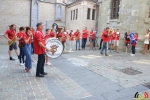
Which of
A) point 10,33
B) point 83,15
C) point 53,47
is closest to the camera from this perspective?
point 53,47

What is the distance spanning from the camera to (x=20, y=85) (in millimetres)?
4969

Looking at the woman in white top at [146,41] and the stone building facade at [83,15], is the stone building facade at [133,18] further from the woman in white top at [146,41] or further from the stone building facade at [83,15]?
the stone building facade at [83,15]

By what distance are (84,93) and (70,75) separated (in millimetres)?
1806

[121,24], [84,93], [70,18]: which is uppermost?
[70,18]

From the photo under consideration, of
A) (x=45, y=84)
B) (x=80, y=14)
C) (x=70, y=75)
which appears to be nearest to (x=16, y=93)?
(x=45, y=84)

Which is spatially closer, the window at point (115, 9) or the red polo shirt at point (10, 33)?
the red polo shirt at point (10, 33)

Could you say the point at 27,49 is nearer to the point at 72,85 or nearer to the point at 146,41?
the point at 72,85

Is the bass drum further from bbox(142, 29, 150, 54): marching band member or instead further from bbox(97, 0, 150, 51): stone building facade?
bbox(97, 0, 150, 51): stone building facade

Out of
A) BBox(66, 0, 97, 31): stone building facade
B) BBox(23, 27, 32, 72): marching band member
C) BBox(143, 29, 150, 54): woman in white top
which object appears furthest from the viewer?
BBox(66, 0, 97, 31): stone building facade

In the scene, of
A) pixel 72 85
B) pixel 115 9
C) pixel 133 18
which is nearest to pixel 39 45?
pixel 72 85

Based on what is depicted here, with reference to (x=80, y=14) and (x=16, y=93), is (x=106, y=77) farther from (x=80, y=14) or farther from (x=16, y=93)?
(x=80, y=14)

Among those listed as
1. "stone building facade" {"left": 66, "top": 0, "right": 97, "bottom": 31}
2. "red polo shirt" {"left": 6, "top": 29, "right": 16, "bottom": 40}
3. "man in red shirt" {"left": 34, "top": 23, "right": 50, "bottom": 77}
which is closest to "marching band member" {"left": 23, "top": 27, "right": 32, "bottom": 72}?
"man in red shirt" {"left": 34, "top": 23, "right": 50, "bottom": 77}

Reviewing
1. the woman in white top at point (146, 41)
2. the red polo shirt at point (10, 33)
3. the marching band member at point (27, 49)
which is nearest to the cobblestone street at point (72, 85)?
the marching band member at point (27, 49)

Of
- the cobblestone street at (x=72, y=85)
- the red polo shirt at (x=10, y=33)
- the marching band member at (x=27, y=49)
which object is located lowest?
the cobblestone street at (x=72, y=85)
